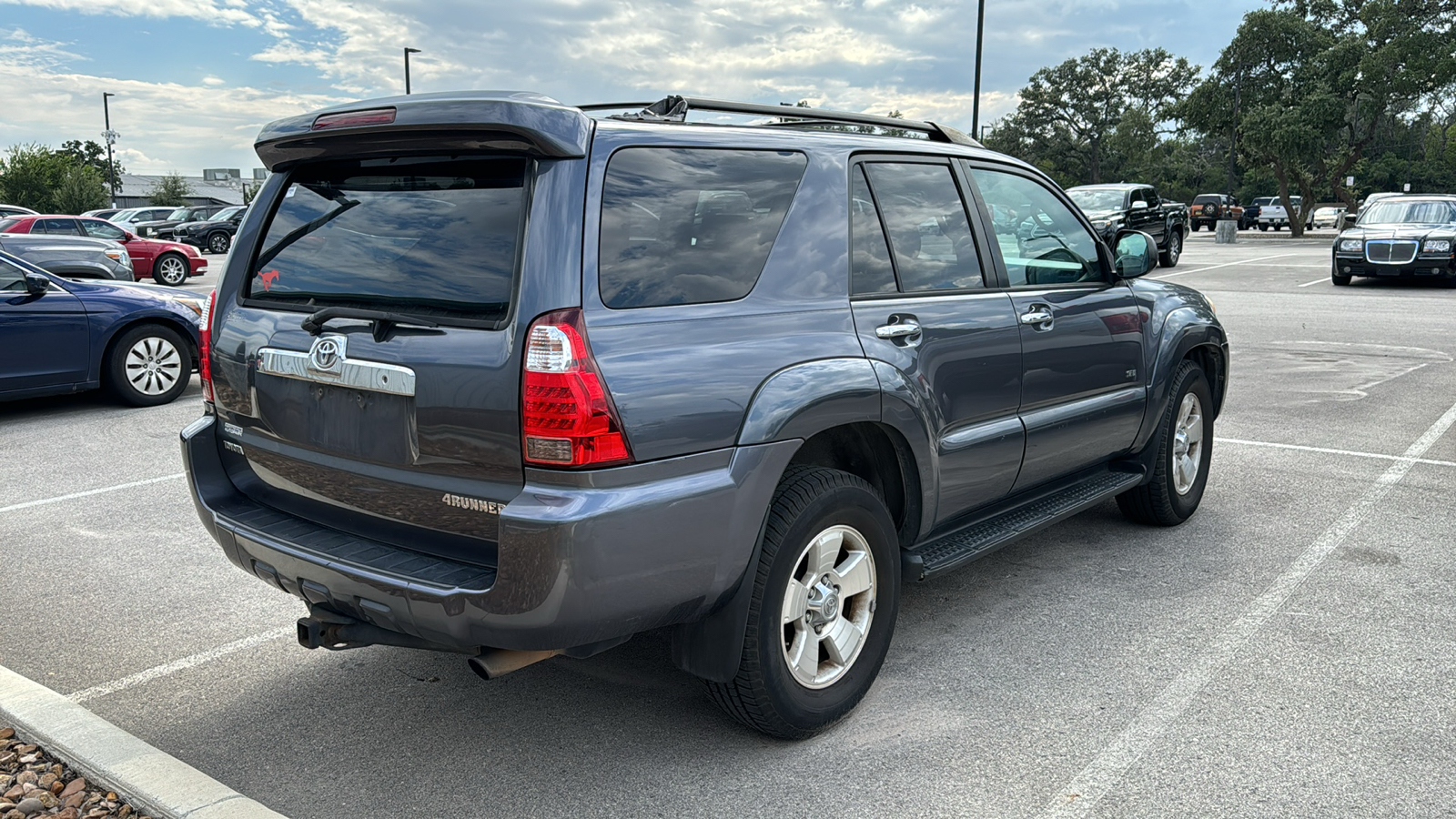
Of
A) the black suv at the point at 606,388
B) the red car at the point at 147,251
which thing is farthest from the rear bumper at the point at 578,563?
the red car at the point at 147,251

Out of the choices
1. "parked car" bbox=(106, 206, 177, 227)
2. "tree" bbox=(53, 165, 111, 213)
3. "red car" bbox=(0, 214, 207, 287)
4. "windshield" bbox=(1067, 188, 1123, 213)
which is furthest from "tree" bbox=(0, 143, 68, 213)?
"windshield" bbox=(1067, 188, 1123, 213)

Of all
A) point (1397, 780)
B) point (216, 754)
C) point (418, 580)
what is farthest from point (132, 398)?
point (1397, 780)

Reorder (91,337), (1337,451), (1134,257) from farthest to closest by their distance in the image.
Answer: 1. (91,337)
2. (1337,451)
3. (1134,257)

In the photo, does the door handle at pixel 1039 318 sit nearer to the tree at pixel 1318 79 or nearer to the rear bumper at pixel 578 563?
the rear bumper at pixel 578 563

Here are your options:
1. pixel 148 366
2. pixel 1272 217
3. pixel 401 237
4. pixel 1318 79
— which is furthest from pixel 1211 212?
pixel 401 237

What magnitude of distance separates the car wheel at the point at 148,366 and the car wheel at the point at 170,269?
1444 cm

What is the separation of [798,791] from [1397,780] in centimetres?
165

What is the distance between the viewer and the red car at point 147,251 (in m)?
22.1

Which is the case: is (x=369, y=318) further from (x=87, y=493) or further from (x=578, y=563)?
(x=87, y=493)

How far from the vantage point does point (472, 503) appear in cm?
282

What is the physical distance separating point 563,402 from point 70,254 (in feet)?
45.8

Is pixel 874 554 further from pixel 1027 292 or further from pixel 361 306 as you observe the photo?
pixel 361 306

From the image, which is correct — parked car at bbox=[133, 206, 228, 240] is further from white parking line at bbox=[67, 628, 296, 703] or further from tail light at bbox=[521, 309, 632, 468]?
tail light at bbox=[521, 309, 632, 468]

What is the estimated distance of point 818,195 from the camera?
347 centimetres
